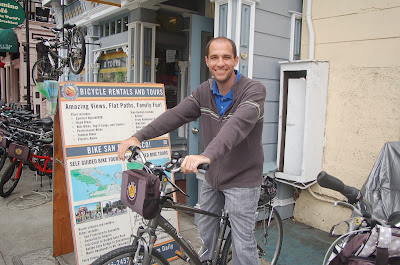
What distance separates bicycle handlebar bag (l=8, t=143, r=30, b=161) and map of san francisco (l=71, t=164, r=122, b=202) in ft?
9.93

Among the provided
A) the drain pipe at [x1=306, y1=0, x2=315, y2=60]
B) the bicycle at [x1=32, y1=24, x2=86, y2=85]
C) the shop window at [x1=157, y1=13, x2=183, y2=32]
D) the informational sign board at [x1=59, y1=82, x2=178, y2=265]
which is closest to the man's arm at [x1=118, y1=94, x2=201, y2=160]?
the informational sign board at [x1=59, y1=82, x2=178, y2=265]

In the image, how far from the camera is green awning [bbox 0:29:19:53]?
43.3ft

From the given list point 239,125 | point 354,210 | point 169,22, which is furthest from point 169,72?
point 354,210

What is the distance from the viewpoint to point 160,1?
→ 540 centimetres

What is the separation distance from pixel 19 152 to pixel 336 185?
5.12 m

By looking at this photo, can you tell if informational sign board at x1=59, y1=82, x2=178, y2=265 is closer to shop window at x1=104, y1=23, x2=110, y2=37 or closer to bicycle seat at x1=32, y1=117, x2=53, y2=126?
bicycle seat at x1=32, y1=117, x2=53, y2=126

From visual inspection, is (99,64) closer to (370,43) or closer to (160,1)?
(160,1)

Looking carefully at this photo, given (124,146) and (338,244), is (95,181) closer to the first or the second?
(124,146)

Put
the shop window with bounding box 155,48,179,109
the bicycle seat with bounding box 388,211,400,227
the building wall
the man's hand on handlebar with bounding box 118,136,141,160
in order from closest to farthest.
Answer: the bicycle seat with bounding box 388,211,400,227
the man's hand on handlebar with bounding box 118,136,141,160
the building wall
the shop window with bounding box 155,48,179,109

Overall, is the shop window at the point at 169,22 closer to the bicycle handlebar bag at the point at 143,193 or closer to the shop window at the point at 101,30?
the shop window at the point at 101,30

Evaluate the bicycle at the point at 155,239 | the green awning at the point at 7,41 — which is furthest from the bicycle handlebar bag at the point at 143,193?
the green awning at the point at 7,41

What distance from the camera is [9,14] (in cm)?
717

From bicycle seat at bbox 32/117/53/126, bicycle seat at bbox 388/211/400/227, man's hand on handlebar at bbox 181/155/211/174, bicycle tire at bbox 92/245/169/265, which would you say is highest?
man's hand on handlebar at bbox 181/155/211/174

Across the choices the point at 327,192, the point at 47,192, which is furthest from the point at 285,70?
the point at 47,192
